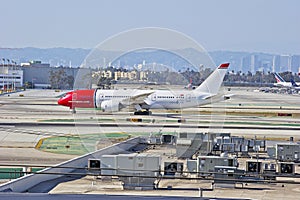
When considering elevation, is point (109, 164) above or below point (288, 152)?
above

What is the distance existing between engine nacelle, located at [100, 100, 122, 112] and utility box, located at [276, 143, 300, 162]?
25.0 m

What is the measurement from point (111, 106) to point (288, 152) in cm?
2936

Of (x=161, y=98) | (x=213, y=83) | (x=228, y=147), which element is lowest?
(x=228, y=147)

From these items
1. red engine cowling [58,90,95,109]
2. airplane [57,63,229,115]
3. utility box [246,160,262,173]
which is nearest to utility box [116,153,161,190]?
utility box [246,160,262,173]

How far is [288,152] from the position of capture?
41688mm

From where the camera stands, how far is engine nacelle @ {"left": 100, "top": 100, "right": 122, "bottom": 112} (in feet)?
215

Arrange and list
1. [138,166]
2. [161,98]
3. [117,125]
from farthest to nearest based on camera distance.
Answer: [161,98], [117,125], [138,166]

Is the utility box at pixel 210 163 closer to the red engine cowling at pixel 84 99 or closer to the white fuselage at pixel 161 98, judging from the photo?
the white fuselage at pixel 161 98

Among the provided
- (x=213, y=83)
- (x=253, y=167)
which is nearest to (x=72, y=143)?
(x=253, y=167)

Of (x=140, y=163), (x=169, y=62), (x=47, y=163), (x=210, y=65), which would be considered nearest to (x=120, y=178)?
(x=140, y=163)

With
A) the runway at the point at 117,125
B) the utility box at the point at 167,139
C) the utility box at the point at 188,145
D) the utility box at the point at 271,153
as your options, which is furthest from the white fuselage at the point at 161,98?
the utility box at the point at 271,153

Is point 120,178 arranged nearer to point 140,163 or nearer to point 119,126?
point 140,163

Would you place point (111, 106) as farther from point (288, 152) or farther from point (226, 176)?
point (226, 176)

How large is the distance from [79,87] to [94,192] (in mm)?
53997
